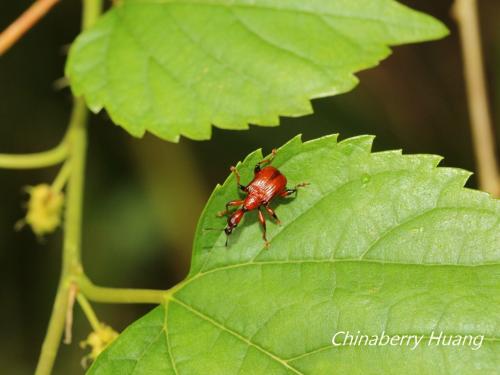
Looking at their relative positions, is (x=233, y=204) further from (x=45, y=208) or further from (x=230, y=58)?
(x=45, y=208)

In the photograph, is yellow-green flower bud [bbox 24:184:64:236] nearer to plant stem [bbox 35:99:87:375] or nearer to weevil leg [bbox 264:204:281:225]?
plant stem [bbox 35:99:87:375]

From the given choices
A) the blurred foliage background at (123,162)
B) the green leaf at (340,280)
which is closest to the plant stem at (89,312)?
the green leaf at (340,280)

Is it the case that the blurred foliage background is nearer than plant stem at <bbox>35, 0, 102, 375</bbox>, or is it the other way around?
plant stem at <bbox>35, 0, 102, 375</bbox>

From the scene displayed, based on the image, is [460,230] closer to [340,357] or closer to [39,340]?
[340,357]

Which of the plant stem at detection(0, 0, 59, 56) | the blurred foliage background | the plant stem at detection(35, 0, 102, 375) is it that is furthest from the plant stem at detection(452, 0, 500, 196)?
the plant stem at detection(0, 0, 59, 56)

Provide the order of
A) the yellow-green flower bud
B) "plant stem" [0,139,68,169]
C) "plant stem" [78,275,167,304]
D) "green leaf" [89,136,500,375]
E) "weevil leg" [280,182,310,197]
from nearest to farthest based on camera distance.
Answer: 1. "green leaf" [89,136,500,375]
2. "weevil leg" [280,182,310,197]
3. "plant stem" [78,275,167,304]
4. "plant stem" [0,139,68,169]
5. the yellow-green flower bud

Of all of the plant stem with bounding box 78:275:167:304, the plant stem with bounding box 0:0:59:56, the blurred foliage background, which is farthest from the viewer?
the blurred foliage background
